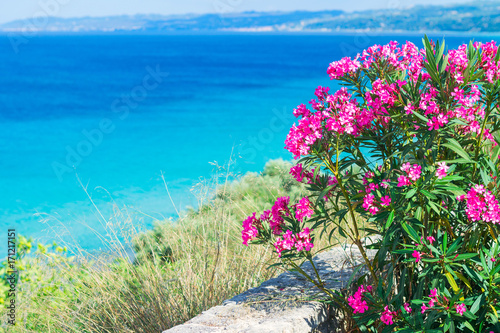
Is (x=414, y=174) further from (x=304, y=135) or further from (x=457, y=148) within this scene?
(x=304, y=135)

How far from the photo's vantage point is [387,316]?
1.52m

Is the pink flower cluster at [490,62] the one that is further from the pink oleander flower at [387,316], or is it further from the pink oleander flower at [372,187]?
the pink oleander flower at [387,316]

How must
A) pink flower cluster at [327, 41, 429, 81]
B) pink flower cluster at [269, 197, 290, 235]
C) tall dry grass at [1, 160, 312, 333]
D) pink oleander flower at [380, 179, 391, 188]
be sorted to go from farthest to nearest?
tall dry grass at [1, 160, 312, 333], pink flower cluster at [269, 197, 290, 235], pink flower cluster at [327, 41, 429, 81], pink oleander flower at [380, 179, 391, 188]

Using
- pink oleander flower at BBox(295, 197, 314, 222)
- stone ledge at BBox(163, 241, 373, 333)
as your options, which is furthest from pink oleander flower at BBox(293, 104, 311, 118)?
stone ledge at BBox(163, 241, 373, 333)

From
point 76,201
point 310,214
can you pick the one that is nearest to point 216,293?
point 310,214

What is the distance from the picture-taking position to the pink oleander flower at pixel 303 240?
170 centimetres

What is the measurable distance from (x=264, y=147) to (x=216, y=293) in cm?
910

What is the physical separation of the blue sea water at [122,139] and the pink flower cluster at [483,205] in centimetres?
190

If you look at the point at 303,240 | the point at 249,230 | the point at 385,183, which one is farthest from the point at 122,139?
the point at 385,183

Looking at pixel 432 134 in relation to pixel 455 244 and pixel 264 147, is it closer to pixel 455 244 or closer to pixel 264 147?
pixel 455 244

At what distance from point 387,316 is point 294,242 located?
0.43 meters

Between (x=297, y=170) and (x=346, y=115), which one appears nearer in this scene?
(x=346, y=115)

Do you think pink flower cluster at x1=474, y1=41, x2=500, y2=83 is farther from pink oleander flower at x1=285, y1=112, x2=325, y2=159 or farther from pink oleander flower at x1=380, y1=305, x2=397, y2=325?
pink oleander flower at x1=380, y1=305, x2=397, y2=325

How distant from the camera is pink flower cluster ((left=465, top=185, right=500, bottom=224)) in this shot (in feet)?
4.23
